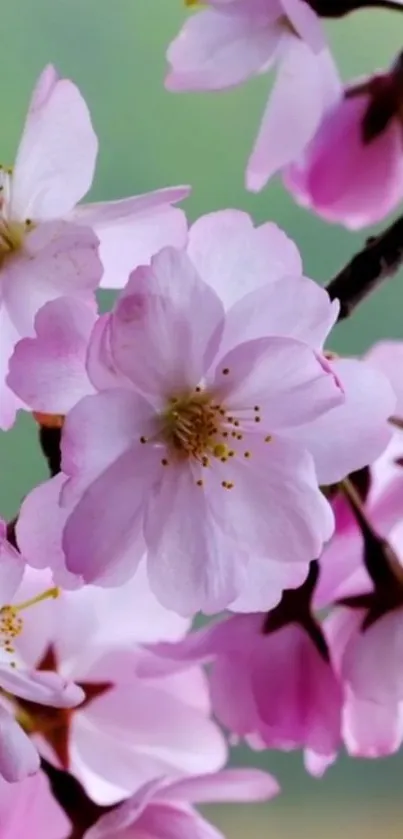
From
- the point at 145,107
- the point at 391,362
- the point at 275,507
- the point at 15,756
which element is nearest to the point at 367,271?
the point at 391,362

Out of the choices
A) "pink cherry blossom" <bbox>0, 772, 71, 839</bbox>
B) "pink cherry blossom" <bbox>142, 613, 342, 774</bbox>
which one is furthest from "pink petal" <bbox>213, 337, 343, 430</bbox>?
"pink cherry blossom" <bbox>0, 772, 71, 839</bbox>

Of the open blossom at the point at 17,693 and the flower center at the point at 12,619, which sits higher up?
the open blossom at the point at 17,693

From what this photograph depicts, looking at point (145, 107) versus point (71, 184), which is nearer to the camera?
point (71, 184)

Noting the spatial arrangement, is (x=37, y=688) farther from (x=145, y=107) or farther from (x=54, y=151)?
(x=145, y=107)

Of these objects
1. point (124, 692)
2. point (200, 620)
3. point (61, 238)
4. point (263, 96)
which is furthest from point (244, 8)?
point (200, 620)

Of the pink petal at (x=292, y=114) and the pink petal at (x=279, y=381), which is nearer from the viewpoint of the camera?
the pink petal at (x=279, y=381)

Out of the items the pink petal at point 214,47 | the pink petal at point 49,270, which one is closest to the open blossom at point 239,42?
the pink petal at point 214,47

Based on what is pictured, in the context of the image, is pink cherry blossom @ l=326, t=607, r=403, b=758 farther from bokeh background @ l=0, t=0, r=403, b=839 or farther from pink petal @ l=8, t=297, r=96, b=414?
bokeh background @ l=0, t=0, r=403, b=839

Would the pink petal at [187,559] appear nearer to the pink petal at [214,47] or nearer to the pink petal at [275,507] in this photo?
the pink petal at [275,507]
